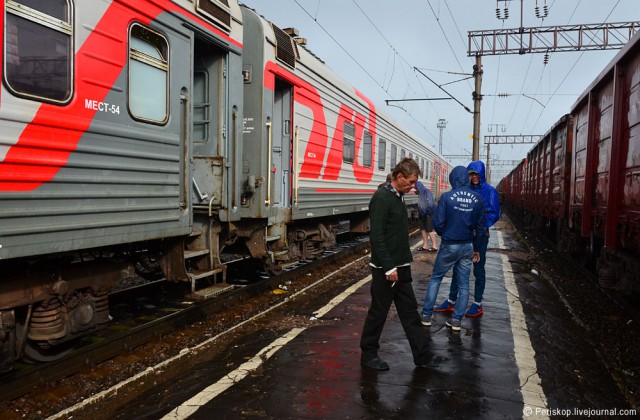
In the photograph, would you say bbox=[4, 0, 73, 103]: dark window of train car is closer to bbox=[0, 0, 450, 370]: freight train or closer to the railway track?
bbox=[0, 0, 450, 370]: freight train

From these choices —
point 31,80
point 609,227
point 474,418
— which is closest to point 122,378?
point 31,80

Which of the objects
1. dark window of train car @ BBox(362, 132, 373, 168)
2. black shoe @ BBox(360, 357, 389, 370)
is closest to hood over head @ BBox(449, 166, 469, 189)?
black shoe @ BBox(360, 357, 389, 370)

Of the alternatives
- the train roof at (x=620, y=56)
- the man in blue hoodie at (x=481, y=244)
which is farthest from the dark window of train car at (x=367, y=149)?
the man in blue hoodie at (x=481, y=244)

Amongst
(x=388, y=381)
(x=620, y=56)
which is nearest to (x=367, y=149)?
(x=620, y=56)

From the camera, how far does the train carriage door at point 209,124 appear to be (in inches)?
244

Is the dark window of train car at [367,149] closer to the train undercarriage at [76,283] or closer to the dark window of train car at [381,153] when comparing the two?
the dark window of train car at [381,153]

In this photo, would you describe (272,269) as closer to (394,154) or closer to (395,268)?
(395,268)

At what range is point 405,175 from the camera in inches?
170

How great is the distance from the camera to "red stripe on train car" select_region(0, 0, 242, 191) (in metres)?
3.49

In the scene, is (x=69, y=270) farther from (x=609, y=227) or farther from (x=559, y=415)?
(x=609, y=227)

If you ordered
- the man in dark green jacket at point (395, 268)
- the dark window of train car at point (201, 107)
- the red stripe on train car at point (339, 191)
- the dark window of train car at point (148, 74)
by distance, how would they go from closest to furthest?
the man in dark green jacket at point (395, 268) → the dark window of train car at point (148, 74) → the dark window of train car at point (201, 107) → the red stripe on train car at point (339, 191)

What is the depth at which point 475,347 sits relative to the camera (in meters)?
4.95

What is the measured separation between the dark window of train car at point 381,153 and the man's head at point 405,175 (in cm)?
938

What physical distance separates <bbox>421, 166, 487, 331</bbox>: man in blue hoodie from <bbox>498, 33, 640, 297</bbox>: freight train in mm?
1794
